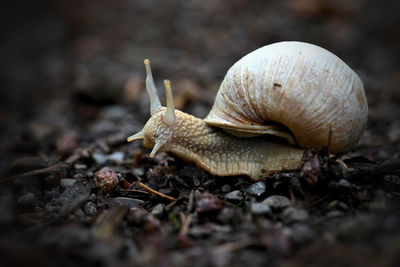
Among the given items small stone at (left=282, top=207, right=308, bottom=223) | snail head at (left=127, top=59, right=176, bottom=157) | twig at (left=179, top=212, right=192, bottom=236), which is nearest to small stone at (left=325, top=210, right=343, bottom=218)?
small stone at (left=282, top=207, right=308, bottom=223)

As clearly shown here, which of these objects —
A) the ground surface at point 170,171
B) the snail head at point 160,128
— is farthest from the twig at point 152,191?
the snail head at point 160,128

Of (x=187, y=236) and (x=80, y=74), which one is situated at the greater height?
(x=80, y=74)

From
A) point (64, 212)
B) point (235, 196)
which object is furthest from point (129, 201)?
point (235, 196)

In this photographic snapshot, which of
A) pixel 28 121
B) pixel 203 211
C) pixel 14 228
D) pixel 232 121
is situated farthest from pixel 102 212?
pixel 28 121

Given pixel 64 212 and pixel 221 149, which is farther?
pixel 221 149

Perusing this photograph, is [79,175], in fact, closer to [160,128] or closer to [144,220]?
[160,128]

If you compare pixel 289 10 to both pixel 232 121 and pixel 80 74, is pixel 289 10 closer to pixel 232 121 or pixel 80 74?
pixel 80 74

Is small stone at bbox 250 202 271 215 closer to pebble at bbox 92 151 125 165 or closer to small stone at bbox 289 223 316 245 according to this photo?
small stone at bbox 289 223 316 245

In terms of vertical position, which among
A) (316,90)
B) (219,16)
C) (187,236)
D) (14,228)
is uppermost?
(219,16)
